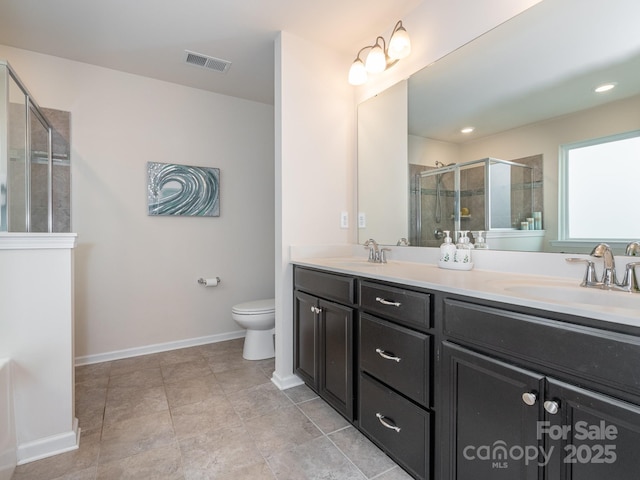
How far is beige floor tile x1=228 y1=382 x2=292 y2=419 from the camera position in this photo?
73.1 inches

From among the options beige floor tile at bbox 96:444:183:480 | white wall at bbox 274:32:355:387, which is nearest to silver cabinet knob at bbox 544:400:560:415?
beige floor tile at bbox 96:444:183:480

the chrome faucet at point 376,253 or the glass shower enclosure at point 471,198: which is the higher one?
the glass shower enclosure at point 471,198

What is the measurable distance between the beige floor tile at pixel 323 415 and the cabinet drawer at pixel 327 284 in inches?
26.9

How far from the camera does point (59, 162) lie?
2438 mm

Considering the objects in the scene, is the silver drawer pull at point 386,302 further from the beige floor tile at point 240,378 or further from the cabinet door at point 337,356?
the beige floor tile at point 240,378

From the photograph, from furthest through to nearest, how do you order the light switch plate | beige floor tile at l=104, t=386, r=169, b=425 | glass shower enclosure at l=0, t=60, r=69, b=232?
1. the light switch plate
2. beige floor tile at l=104, t=386, r=169, b=425
3. glass shower enclosure at l=0, t=60, r=69, b=232

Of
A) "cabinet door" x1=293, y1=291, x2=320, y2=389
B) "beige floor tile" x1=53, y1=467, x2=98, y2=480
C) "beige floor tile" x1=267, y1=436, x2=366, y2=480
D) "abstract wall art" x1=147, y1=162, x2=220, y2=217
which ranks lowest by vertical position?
"beige floor tile" x1=53, y1=467, x2=98, y2=480

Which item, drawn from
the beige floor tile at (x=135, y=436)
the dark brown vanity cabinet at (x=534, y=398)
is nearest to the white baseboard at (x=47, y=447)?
the beige floor tile at (x=135, y=436)

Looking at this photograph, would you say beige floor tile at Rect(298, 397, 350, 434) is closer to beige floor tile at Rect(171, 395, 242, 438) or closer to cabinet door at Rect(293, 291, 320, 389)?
cabinet door at Rect(293, 291, 320, 389)

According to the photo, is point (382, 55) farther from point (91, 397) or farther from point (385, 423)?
point (91, 397)

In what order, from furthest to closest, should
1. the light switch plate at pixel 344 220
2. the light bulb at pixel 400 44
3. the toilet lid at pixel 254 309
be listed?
1. the toilet lid at pixel 254 309
2. the light switch plate at pixel 344 220
3. the light bulb at pixel 400 44

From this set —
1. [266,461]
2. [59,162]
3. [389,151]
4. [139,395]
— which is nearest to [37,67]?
[59,162]

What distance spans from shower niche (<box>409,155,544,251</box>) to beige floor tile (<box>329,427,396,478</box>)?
113 centimetres

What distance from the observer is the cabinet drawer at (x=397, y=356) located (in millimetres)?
1209
